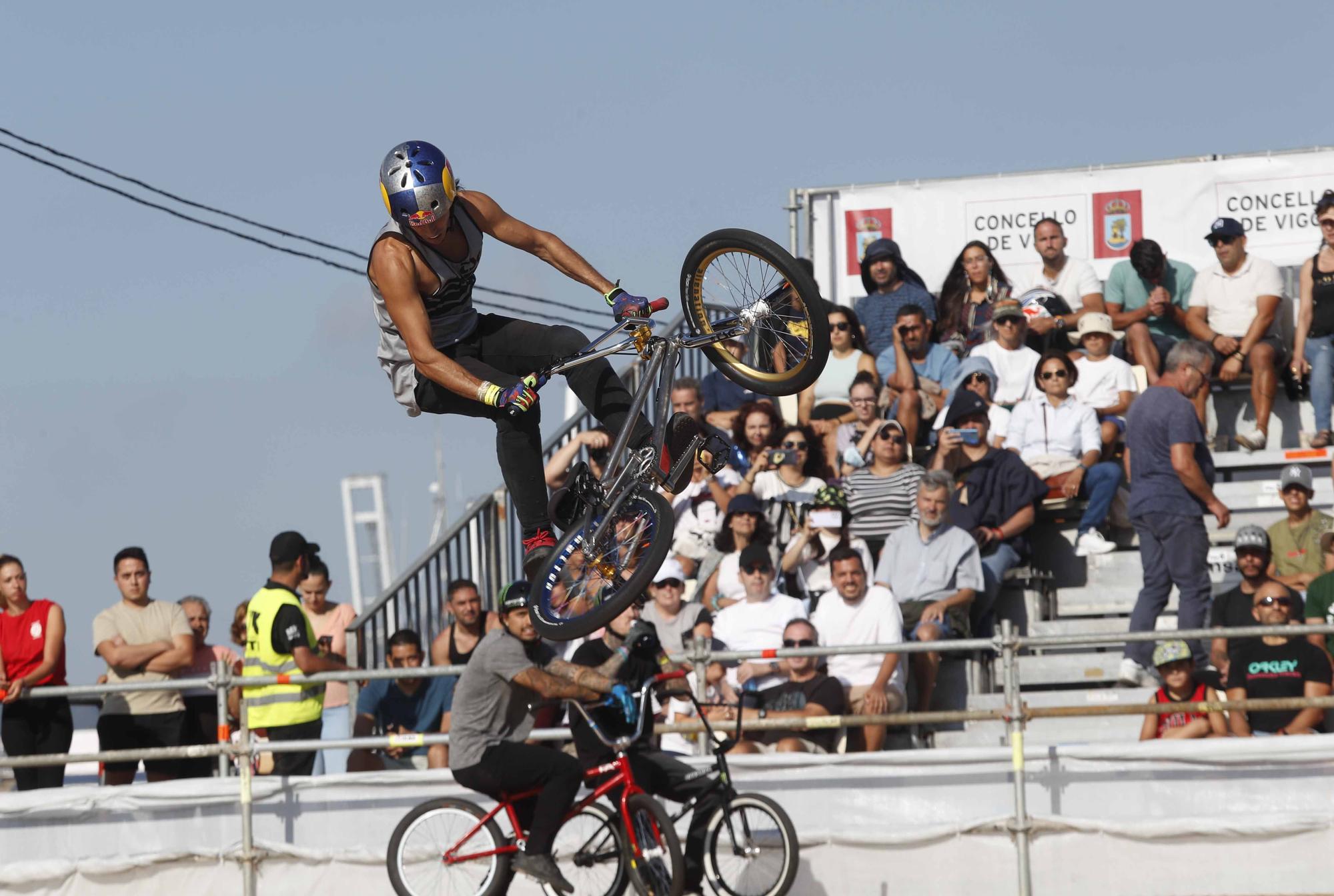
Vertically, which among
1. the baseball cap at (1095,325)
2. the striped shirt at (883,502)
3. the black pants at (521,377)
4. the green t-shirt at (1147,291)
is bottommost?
the striped shirt at (883,502)

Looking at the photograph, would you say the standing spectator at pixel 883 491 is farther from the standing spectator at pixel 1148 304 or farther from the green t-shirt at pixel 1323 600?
the green t-shirt at pixel 1323 600

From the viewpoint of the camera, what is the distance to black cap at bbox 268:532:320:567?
954cm

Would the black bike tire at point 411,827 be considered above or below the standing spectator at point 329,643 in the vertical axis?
below

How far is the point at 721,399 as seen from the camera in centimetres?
1264

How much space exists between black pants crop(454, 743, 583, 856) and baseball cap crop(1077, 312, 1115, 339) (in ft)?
15.8

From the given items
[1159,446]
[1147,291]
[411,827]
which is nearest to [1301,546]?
[1159,446]

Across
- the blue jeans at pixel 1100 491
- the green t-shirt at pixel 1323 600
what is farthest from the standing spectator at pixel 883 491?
the green t-shirt at pixel 1323 600

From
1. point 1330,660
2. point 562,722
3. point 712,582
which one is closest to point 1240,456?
point 1330,660

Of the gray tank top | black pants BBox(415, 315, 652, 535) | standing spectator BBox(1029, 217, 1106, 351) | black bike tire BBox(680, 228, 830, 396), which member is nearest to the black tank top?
standing spectator BBox(1029, 217, 1106, 351)

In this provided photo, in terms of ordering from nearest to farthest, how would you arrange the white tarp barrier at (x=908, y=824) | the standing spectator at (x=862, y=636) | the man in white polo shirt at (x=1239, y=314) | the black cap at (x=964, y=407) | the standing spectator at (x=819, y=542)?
the white tarp barrier at (x=908, y=824)
the standing spectator at (x=862, y=636)
the standing spectator at (x=819, y=542)
the black cap at (x=964, y=407)
the man in white polo shirt at (x=1239, y=314)

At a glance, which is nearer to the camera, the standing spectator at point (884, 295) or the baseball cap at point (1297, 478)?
the baseball cap at point (1297, 478)

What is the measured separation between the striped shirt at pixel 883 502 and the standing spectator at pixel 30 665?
457 centimetres

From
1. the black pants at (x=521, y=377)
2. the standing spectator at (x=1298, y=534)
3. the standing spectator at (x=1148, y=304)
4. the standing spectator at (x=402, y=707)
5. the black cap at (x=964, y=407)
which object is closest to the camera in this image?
the black pants at (x=521, y=377)

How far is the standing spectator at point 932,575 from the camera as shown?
32.0ft
